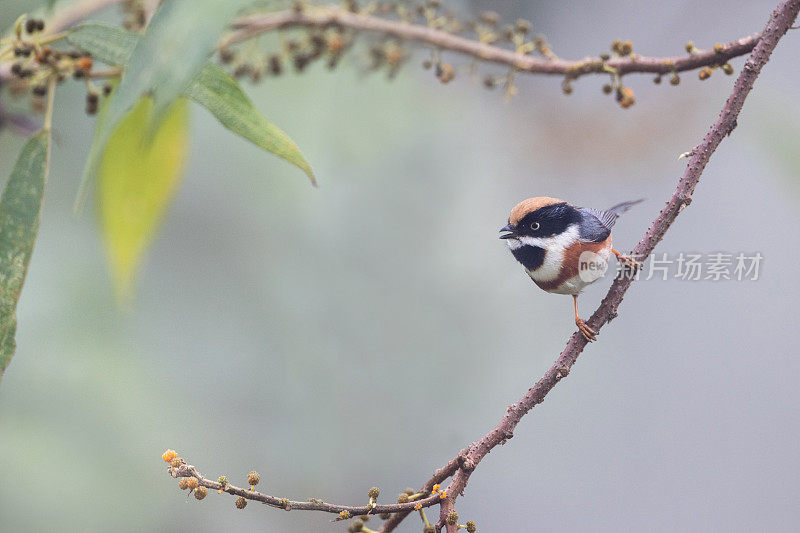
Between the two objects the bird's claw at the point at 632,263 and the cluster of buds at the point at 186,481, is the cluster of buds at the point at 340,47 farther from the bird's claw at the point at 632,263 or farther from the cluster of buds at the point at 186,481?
the cluster of buds at the point at 186,481

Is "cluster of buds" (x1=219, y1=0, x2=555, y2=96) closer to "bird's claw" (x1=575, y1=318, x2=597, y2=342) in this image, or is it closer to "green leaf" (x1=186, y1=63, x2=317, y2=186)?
"green leaf" (x1=186, y1=63, x2=317, y2=186)

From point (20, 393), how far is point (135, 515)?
29 cm

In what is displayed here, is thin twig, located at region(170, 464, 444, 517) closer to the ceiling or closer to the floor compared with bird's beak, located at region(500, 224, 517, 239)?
closer to the floor

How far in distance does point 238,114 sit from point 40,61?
24 cm

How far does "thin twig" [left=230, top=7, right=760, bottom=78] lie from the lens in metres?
0.54

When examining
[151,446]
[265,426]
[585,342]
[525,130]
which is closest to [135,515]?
[151,446]

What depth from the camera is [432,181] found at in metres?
1.55

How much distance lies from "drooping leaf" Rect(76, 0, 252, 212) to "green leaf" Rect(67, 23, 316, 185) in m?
0.06

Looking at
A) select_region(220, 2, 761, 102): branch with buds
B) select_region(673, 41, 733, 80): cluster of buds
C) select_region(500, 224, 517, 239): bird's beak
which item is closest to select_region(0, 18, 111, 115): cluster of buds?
select_region(220, 2, 761, 102): branch with buds

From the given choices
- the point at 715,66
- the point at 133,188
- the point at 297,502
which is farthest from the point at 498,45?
the point at 297,502

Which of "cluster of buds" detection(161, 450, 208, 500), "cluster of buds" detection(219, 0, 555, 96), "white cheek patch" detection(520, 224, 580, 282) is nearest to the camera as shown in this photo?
"cluster of buds" detection(161, 450, 208, 500)

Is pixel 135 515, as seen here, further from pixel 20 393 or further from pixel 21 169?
pixel 21 169

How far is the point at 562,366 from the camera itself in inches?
16.0

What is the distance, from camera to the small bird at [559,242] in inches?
20.6
